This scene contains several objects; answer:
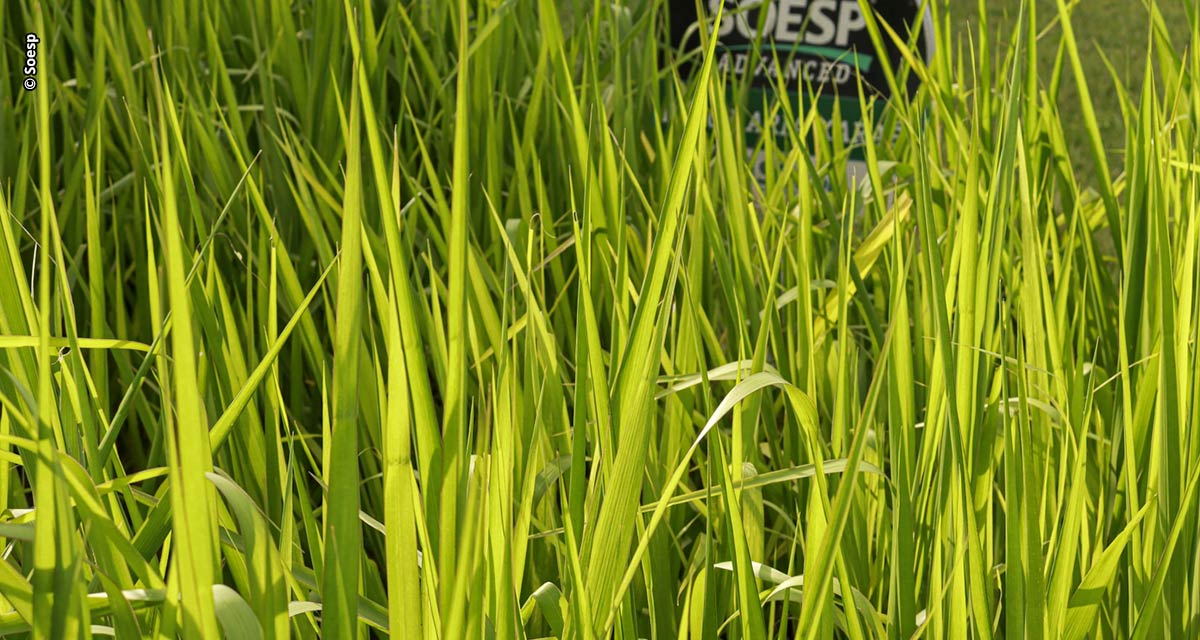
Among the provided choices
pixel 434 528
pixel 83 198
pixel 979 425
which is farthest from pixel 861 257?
pixel 83 198

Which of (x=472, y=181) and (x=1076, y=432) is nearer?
(x=1076, y=432)

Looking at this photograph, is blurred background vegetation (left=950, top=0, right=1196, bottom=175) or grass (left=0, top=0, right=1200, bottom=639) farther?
blurred background vegetation (left=950, top=0, right=1196, bottom=175)

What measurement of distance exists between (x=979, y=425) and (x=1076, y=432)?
0.10 meters

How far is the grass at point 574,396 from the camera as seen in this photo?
282mm

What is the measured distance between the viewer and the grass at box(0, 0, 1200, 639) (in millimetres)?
282

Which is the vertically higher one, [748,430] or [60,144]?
[60,144]

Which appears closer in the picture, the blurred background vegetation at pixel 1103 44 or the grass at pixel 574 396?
the grass at pixel 574 396

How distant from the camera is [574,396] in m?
0.37

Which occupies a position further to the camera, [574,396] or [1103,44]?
[1103,44]

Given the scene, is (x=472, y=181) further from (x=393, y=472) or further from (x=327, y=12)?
(x=393, y=472)

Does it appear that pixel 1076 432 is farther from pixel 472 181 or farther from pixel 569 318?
pixel 472 181

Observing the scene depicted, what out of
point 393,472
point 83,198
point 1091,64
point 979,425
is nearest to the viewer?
point 393,472

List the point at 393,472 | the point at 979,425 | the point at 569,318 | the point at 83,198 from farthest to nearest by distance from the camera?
the point at 83,198, the point at 569,318, the point at 979,425, the point at 393,472

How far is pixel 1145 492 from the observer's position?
1.51ft
